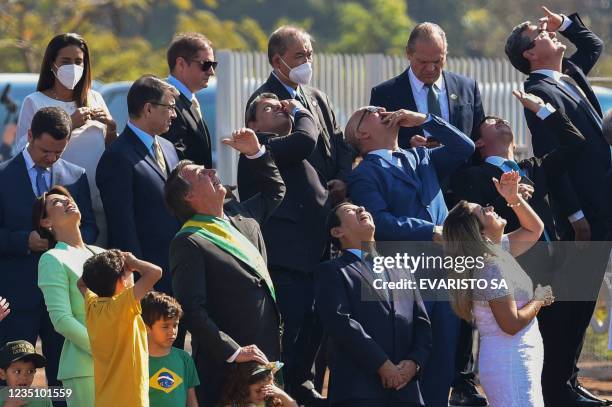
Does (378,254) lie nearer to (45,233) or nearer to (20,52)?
(45,233)

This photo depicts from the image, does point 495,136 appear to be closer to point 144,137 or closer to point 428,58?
point 428,58

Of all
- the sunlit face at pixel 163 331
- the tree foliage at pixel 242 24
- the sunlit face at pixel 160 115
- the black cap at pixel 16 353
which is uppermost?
the tree foliage at pixel 242 24

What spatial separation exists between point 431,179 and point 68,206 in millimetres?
2040

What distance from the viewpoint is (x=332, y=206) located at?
28.4 ft

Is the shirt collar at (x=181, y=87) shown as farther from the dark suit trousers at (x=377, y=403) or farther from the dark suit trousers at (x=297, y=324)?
the dark suit trousers at (x=377, y=403)

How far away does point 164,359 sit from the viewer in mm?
7305

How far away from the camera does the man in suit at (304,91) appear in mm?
8828

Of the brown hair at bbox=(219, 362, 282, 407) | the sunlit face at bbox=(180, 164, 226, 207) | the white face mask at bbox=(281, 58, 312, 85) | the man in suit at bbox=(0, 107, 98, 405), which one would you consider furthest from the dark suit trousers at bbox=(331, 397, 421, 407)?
the white face mask at bbox=(281, 58, 312, 85)

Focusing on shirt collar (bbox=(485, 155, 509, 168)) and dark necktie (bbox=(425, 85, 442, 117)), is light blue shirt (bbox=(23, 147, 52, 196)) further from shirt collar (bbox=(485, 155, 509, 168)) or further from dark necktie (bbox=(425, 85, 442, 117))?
shirt collar (bbox=(485, 155, 509, 168))

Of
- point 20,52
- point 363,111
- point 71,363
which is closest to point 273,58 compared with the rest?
point 363,111

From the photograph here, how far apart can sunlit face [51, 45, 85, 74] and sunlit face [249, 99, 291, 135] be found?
105 centimetres

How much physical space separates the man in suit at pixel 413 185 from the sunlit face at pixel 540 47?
1.00 metres

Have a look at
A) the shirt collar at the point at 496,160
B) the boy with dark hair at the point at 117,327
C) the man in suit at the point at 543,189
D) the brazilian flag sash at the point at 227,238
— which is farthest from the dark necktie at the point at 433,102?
the boy with dark hair at the point at 117,327

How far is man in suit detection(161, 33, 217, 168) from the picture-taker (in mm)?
8672
